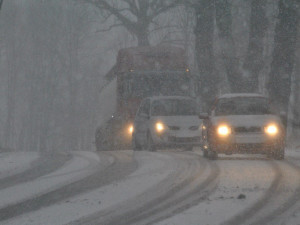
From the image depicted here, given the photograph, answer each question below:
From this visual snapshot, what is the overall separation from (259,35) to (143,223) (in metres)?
21.1

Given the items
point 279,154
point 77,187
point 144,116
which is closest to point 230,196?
point 77,187

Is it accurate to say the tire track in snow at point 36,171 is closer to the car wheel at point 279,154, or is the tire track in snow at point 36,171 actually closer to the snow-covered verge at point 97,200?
the snow-covered verge at point 97,200

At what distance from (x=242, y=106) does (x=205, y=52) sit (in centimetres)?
1329

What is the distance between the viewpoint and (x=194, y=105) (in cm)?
2423

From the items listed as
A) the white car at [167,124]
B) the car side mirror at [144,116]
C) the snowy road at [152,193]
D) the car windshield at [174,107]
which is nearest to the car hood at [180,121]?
the white car at [167,124]

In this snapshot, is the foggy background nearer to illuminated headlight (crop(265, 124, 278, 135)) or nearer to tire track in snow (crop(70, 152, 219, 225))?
illuminated headlight (crop(265, 124, 278, 135))

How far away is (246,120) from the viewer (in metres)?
17.9

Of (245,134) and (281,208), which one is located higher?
(245,134)

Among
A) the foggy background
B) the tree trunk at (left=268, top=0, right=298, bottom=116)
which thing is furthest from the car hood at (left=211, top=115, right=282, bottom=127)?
the foggy background

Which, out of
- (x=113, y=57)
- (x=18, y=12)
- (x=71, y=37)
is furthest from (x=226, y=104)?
(x=113, y=57)

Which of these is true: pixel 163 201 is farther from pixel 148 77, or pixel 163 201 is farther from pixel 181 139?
pixel 148 77

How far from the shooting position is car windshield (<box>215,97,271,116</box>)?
18.7 meters

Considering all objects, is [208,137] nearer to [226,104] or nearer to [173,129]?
[226,104]

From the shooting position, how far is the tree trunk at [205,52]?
104ft
